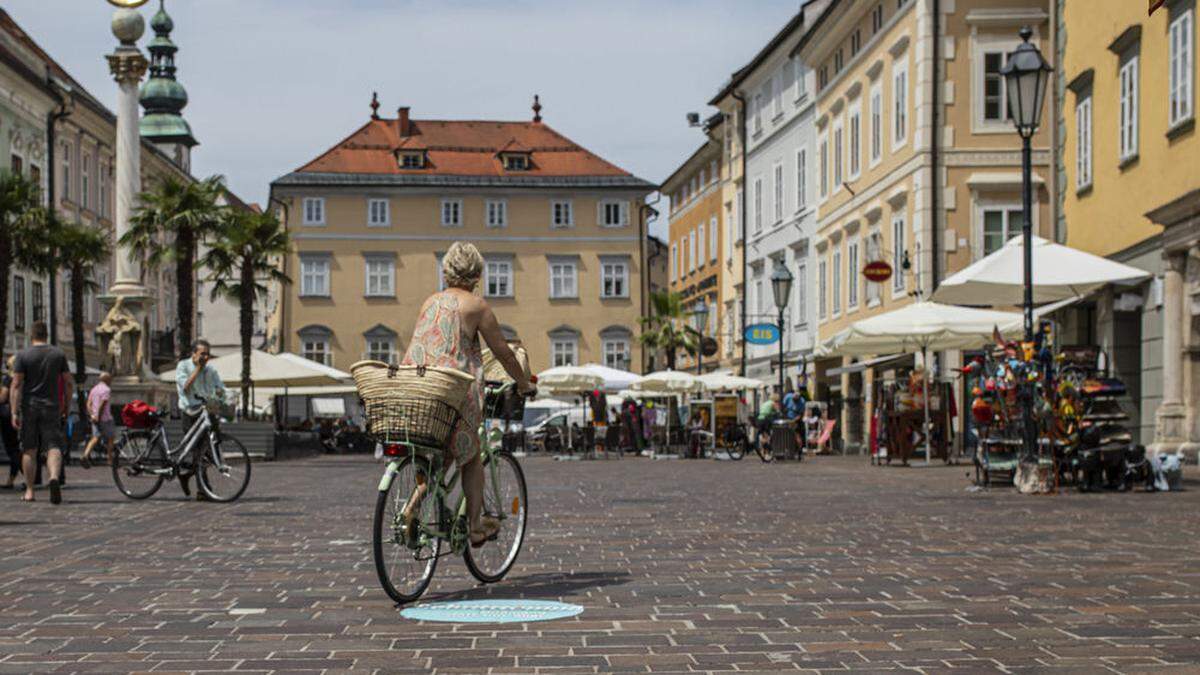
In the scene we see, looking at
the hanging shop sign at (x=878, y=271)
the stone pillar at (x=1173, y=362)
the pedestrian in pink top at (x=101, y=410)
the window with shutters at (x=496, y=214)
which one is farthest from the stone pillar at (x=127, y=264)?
the window with shutters at (x=496, y=214)

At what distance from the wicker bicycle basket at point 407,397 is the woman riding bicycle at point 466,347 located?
0.35 feet

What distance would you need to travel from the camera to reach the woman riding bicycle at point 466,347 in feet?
26.7

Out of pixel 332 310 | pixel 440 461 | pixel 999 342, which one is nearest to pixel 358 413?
pixel 332 310

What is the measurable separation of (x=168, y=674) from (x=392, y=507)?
1.98 meters

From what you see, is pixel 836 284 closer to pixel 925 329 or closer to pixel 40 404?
pixel 925 329

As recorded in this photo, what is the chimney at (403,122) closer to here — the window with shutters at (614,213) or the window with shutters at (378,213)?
the window with shutters at (378,213)

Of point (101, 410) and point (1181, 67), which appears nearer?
point (1181, 67)

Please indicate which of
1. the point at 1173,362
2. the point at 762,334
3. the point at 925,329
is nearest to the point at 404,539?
the point at 1173,362

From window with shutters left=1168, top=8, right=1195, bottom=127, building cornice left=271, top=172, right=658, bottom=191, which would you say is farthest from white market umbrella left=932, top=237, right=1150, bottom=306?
building cornice left=271, top=172, right=658, bottom=191

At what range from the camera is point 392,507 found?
7.87 meters

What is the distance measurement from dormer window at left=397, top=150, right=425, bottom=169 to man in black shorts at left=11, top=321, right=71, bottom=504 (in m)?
67.3

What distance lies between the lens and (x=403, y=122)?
8656 centimetres

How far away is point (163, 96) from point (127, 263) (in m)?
73.1

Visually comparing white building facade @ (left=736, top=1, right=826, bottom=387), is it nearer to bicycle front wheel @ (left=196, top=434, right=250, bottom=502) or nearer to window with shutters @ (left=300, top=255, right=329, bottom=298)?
window with shutters @ (left=300, top=255, right=329, bottom=298)
